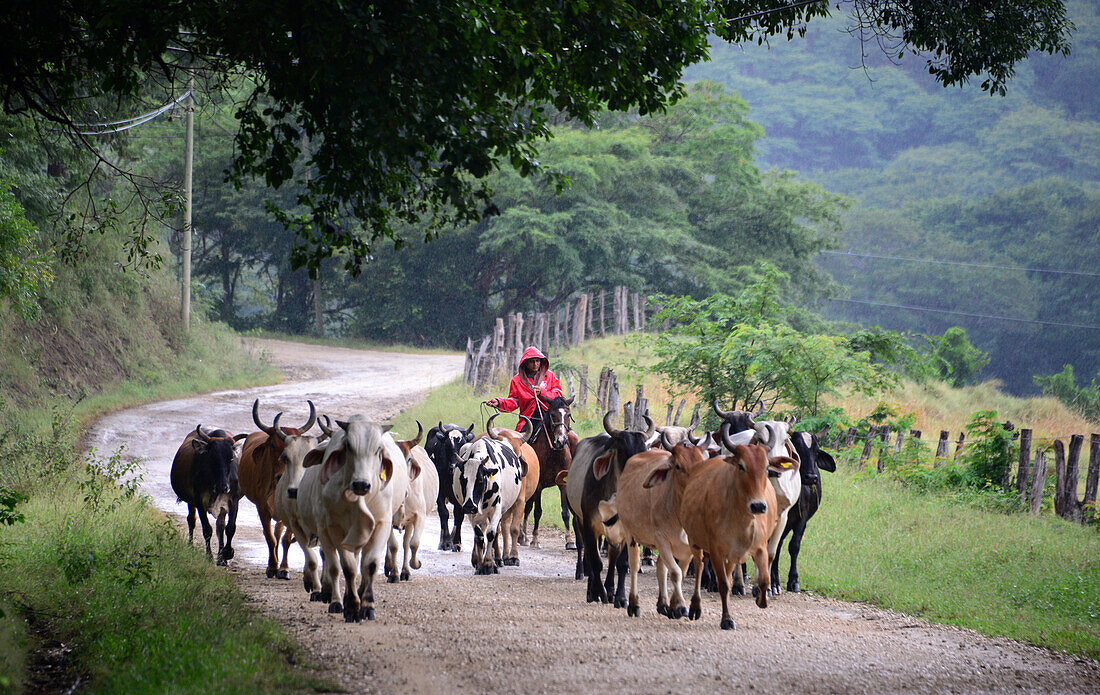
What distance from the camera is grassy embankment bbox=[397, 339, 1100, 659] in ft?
25.0

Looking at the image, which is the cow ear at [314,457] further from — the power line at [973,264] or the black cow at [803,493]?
the power line at [973,264]

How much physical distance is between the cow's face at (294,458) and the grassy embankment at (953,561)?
4636mm

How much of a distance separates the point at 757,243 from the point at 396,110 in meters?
30.4

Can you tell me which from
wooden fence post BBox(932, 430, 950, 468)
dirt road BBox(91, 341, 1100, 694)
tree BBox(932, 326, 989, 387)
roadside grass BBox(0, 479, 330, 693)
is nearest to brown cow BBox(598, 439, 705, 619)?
dirt road BBox(91, 341, 1100, 694)

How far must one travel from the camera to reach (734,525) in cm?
687

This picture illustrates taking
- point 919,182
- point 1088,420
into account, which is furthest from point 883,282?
point 1088,420

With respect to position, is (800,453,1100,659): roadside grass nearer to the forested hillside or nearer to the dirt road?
the dirt road

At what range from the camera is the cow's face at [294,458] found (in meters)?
8.06

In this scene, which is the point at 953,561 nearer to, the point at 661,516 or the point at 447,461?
the point at 661,516

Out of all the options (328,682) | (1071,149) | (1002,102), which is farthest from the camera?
(1002,102)

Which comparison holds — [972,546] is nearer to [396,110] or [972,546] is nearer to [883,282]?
[396,110]

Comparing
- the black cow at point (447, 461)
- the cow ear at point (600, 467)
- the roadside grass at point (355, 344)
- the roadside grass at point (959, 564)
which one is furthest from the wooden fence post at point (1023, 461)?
the roadside grass at point (355, 344)

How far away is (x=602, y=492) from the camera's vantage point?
8.25m

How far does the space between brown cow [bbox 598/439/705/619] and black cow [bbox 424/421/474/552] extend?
3.07 meters
